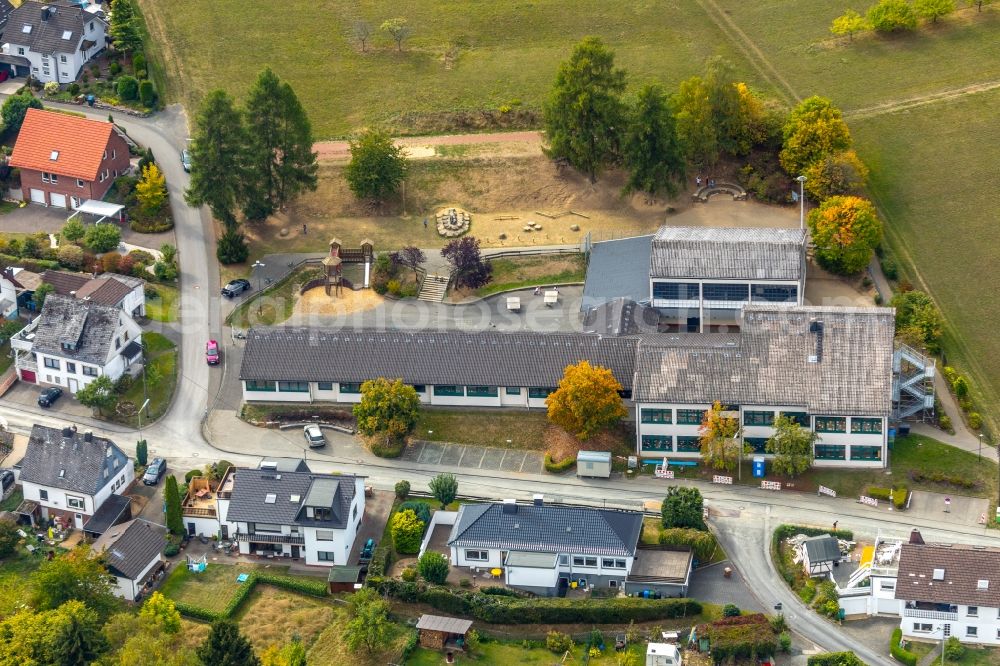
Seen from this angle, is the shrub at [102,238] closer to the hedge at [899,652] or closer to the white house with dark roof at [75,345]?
the white house with dark roof at [75,345]

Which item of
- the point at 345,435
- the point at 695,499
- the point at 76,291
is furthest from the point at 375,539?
the point at 76,291

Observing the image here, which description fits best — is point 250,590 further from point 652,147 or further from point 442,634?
point 652,147

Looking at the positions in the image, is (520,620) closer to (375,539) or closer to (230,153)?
(375,539)

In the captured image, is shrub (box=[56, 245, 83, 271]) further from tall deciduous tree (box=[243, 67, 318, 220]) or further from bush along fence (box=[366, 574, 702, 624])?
bush along fence (box=[366, 574, 702, 624])

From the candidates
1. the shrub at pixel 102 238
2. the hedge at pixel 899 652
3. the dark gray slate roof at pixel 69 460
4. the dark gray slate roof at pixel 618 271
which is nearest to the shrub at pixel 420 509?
the dark gray slate roof at pixel 69 460

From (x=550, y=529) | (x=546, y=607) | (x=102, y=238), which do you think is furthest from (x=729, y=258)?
(x=102, y=238)
